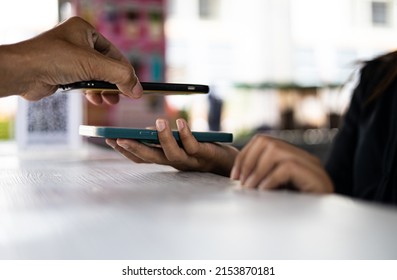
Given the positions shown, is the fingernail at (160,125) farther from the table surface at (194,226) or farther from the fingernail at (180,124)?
the table surface at (194,226)

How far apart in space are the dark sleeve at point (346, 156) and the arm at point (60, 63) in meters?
0.61

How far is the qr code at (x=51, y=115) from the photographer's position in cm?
165

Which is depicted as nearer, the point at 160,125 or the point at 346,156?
the point at 160,125

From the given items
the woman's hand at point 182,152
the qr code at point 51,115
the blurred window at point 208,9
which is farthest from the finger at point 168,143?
the blurred window at point 208,9

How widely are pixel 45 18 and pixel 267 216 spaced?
6.64 feet

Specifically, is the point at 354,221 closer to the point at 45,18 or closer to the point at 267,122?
the point at 45,18

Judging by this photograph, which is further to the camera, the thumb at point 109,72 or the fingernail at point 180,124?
the thumb at point 109,72

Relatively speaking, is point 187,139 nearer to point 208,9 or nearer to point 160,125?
point 160,125

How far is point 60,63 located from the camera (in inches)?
31.3

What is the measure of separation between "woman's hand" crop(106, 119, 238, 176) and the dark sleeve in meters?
0.54

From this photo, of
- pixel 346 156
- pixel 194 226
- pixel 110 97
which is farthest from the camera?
pixel 346 156

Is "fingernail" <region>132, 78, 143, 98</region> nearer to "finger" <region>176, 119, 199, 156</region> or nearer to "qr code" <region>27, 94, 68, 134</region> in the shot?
"finger" <region>176, 119, 199, 156</region>

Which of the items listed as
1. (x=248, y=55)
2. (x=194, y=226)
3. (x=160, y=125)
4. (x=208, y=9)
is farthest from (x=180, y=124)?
(x=208, y=9)

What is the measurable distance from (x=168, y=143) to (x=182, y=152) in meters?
0.03
